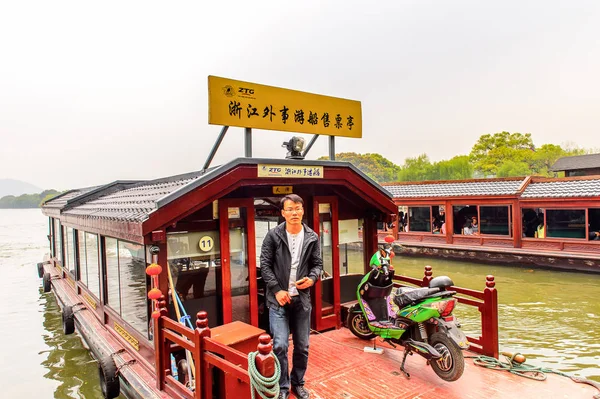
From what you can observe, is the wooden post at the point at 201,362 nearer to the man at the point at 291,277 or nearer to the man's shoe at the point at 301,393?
the man at the point at 291,277

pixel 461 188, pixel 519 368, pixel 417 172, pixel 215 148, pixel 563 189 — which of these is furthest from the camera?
pixel 417 172

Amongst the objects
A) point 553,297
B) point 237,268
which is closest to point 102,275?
point 237,268

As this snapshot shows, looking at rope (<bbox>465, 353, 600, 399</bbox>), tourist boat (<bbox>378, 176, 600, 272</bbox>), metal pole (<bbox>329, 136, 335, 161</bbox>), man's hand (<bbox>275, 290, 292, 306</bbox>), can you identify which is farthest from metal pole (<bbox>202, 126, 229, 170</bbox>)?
tourist boat (<bbox>378, 176, 600, 272</bbox>)

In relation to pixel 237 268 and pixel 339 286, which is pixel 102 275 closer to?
pixel 237 268

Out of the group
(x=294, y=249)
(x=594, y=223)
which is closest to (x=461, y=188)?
(x=594, y=223)

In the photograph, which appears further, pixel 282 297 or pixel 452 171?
pixel 452 171

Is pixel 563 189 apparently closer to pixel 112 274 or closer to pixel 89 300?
pixel 112 274

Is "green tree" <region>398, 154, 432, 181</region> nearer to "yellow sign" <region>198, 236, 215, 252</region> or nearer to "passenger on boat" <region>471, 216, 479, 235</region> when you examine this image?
"passenger on boat" <region>471, 216, 479, 235</region>

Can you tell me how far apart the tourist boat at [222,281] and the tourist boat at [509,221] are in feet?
23.1

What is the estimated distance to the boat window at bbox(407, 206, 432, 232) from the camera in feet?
59.7

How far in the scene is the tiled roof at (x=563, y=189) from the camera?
44.0ft

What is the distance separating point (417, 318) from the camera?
13.6 feet

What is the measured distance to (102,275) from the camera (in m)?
5.77

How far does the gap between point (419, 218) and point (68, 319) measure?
14889mm
